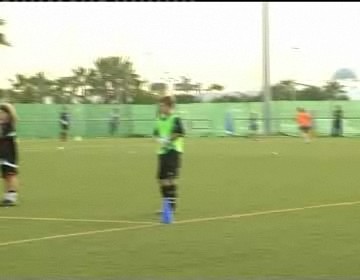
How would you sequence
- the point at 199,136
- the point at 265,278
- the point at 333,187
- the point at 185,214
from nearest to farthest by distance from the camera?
the point at 265,278 → the point at 185,214 → the point at 333,187 → the point at 199,136

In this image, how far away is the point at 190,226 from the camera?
11.7 metres

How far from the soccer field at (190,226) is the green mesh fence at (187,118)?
37.5 m

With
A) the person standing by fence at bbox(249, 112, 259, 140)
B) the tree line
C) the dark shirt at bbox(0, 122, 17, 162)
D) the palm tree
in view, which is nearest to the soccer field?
the dark shirt at bbox(0, 122, 17, 162)

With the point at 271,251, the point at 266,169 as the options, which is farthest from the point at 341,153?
the point at 271,251

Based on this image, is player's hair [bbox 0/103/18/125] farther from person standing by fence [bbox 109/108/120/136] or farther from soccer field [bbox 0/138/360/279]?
person standing by fence [bbox 109/108/120/136]

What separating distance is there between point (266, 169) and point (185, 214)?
972cm

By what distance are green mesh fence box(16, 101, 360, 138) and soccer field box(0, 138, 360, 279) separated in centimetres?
3755

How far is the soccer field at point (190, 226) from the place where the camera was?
875cm

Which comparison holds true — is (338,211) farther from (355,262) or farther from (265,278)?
(265,278)

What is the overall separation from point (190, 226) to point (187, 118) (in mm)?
49417

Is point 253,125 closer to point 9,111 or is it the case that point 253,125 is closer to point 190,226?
point 9,111

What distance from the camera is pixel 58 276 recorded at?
27.1 ft

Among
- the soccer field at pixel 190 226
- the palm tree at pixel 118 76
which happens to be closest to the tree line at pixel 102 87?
the palm tree at pixel 118 76

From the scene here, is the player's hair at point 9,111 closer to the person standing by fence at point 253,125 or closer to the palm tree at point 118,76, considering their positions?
the person standing by fence at point 253,125
